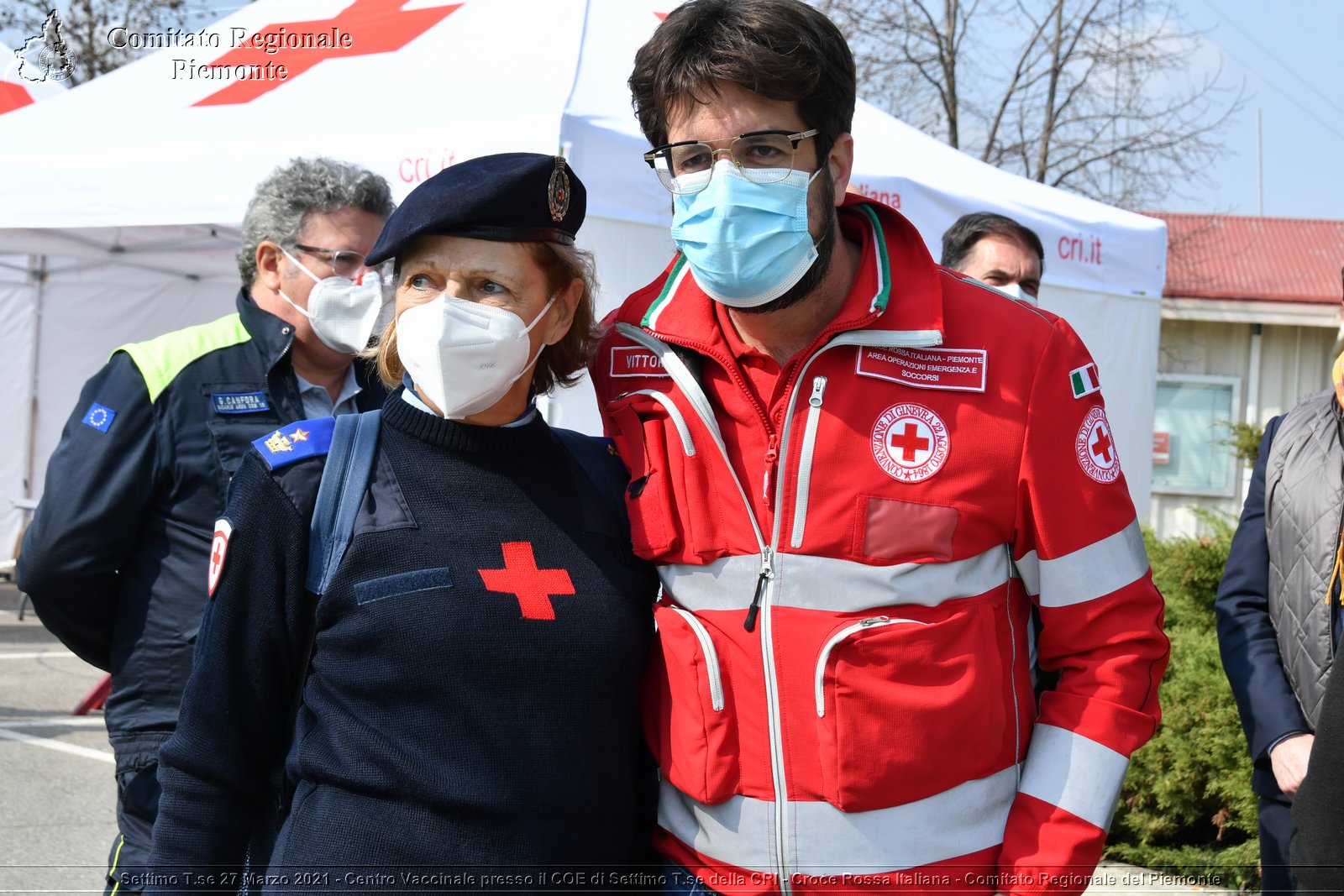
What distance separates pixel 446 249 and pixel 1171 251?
1861cm

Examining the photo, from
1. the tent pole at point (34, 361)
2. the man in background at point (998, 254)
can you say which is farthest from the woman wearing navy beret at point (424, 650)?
the tent pole at point (34, 361)

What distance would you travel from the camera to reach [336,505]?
1.80m

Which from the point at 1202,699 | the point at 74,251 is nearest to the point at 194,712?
the point at 1202,699

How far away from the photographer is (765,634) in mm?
1820

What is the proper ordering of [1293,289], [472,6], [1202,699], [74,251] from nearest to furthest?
1. [1202,699]
2. [472,6]
3. [74,251]
4. [1293,289]

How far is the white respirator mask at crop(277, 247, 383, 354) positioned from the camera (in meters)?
2.85

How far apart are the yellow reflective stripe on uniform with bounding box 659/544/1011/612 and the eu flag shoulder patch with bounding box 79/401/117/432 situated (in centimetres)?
137

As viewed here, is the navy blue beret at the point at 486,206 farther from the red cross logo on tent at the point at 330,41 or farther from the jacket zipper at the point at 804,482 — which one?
the red cross logo on tent at the point at 330,41

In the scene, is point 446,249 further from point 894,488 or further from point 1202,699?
point 1202,699

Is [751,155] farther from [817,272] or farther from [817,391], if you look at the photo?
[817,391]

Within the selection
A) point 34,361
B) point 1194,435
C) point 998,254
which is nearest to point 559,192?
point 998,254

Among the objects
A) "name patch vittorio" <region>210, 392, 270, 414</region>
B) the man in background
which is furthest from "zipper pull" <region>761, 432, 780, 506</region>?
the man in background

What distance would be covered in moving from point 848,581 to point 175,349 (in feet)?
5.27

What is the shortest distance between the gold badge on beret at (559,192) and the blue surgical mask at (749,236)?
0.22 meters
